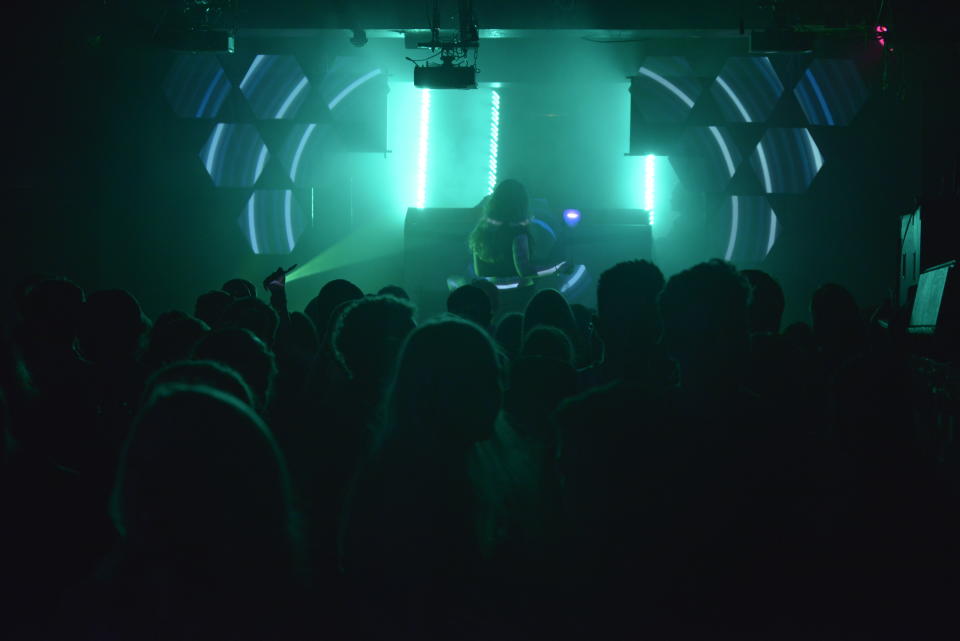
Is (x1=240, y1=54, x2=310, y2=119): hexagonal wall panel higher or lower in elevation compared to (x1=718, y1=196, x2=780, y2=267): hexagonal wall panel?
higher

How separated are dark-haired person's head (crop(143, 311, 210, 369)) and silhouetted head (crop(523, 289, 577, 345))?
1.62 m

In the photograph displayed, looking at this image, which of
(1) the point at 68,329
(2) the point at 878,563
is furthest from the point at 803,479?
Answer: (1) the point at 68,329

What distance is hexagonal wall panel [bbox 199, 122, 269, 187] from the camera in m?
11.7

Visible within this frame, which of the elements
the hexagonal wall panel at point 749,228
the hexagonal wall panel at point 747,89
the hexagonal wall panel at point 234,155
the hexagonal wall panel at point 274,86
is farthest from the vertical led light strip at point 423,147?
the hexagonal wall panel at point 749,228

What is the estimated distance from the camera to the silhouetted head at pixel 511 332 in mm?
4770

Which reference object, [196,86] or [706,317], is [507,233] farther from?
[706,317]

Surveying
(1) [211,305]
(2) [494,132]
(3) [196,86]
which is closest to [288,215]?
(3) [196,86]

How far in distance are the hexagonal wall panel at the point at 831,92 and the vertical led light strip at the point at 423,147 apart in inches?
214

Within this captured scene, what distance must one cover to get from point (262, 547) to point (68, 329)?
9.57 ft

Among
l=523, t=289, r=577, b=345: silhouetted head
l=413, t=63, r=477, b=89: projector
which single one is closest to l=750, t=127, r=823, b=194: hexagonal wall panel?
l=413, t=63, r=477, b=89: projector

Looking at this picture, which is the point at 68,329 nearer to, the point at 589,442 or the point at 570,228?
the point at 589,442

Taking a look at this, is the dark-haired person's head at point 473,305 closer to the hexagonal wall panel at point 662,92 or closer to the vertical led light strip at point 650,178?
the hexagonal wall panel at point 662,92

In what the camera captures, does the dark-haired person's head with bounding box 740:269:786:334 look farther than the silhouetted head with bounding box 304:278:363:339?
No

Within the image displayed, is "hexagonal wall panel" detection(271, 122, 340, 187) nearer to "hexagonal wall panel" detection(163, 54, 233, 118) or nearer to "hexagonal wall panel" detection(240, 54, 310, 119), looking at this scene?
"hexagonal wall panel" detection(240, 54, 310, 119)
